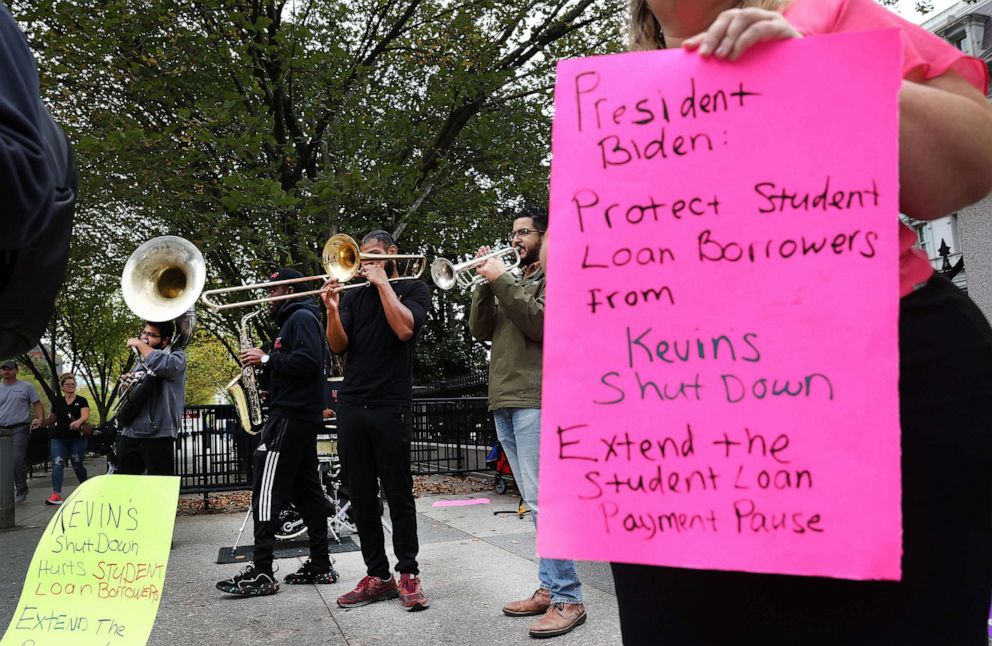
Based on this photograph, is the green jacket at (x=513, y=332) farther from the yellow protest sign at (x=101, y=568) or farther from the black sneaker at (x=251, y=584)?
the black sneaker at (x=251, y=584)

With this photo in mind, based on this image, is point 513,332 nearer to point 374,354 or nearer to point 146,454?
point 374,354

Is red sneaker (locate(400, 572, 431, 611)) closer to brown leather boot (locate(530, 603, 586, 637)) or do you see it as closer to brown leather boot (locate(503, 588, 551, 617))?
brown leather boot (locate(503, 588, 551, 617))

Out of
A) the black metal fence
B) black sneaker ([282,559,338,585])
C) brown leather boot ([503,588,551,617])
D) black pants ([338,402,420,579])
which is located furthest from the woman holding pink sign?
the black metal fence

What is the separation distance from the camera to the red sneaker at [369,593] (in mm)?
4789

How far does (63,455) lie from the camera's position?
11.7m

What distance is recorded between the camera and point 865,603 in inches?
44.4

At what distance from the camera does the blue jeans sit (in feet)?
37.9

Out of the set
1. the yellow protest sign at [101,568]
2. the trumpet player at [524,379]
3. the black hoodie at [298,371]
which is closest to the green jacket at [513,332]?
the trumpet player at [524,379]

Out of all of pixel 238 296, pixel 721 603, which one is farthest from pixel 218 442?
pixel 721 603

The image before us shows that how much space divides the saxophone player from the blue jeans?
7.58 meters

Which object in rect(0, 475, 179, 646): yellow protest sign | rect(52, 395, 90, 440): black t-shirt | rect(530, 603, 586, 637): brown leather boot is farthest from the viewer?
rect(52, 395, 90, 440): black t-shirt

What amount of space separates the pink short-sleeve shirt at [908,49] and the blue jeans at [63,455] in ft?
41.5

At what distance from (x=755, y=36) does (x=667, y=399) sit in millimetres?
532

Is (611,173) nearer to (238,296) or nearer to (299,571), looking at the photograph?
(299,571)
